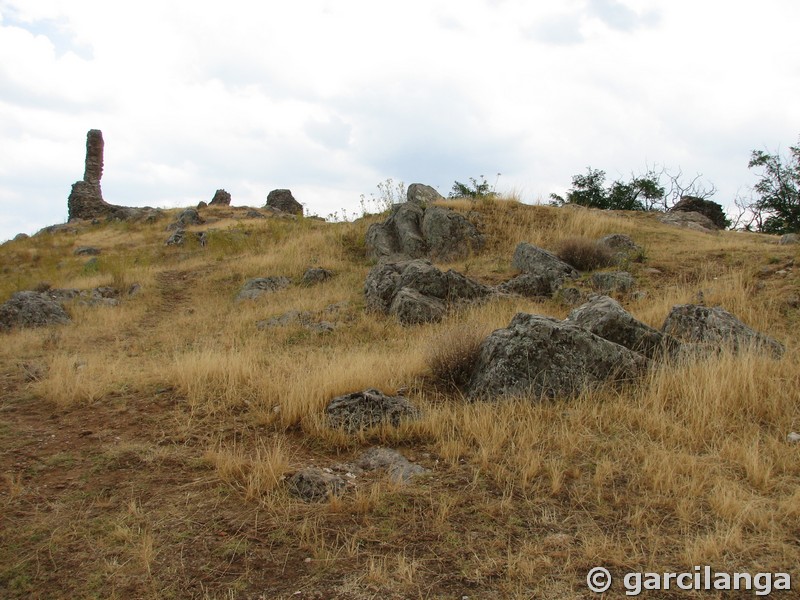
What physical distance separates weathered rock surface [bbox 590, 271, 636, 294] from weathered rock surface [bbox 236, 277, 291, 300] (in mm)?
6352

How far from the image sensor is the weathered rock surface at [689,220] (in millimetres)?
16781

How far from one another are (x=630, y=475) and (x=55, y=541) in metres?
3.52

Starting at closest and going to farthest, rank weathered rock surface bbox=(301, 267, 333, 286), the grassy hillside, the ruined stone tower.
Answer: the grassy hillside, weathered rock surface bbox=(301, 267, 333, 286), the ruined stone tower

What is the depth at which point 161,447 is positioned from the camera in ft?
14.7

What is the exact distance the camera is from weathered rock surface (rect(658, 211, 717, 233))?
16781 millimetres

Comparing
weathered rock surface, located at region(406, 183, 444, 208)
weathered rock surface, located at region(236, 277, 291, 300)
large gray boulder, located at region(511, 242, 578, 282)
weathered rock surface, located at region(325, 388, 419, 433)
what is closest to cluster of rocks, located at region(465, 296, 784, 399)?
weathered rock surface, located at region(325, 388, 419, 433)

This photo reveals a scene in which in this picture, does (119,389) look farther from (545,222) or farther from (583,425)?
(545,222)

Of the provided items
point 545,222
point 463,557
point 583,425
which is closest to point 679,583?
point 463,557

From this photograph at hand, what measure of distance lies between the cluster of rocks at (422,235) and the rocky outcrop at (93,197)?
17497 millimetres

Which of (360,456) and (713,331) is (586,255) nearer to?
(713,331)

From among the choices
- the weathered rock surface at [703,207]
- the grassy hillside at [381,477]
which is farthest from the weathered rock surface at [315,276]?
the weathered rock surface at [703,207]

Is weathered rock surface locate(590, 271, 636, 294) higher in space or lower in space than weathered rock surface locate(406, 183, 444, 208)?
lower

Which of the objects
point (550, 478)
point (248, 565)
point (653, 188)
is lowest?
point (248, 565)

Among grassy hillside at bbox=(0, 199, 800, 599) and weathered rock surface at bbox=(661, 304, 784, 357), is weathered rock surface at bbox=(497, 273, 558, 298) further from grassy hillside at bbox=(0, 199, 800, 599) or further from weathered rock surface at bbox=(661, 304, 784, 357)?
weathered rock surface at bbox=(661, 304, 784, 357)
